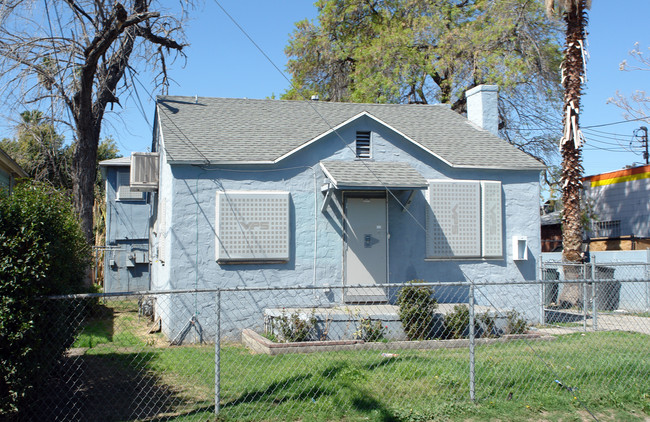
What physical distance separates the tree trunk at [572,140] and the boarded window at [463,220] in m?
4.89

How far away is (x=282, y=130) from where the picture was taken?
1341 centimetres

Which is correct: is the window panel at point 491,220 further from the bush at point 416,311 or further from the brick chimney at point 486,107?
the bush at point 416,311

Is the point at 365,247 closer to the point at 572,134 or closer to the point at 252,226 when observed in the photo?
the point at 252,226

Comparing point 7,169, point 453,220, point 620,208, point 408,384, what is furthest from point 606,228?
point 7,169

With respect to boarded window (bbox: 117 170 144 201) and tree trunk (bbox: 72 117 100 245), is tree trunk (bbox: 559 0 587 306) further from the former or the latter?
boarded window (bbox: 117 170 144 201)

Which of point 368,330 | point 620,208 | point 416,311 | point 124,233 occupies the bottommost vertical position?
point 368,330

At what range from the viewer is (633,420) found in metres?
6.52

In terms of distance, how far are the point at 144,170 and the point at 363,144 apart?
17.6 feet

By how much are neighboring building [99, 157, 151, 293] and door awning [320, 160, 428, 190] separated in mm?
10359

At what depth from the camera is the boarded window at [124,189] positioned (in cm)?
2038

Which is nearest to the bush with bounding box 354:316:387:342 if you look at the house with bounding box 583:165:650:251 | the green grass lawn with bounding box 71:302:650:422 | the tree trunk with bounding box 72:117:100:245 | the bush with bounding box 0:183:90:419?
the green grass lawn with bounding box 71:302:650:422

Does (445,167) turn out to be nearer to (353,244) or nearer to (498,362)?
(353,244)

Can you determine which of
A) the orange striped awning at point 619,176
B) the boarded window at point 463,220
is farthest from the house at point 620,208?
the boarded window at point 463,220

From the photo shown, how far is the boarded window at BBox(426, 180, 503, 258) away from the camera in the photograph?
→ 12.9 metres
